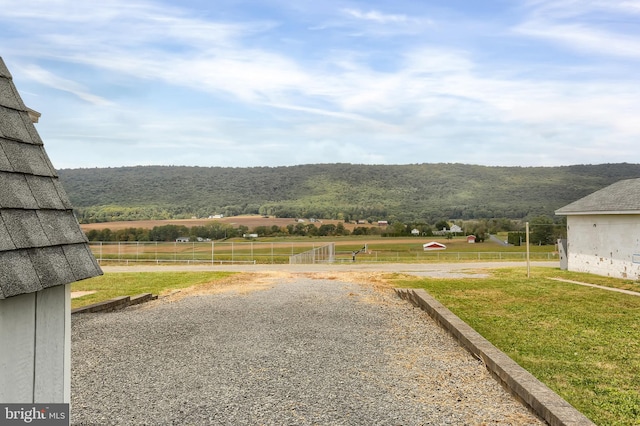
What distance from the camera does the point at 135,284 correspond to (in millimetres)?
18453

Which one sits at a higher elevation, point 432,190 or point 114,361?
point 432,190

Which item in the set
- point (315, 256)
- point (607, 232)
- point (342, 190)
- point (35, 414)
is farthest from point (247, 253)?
point (342, 190)

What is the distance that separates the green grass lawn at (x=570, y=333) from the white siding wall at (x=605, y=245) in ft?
3.87

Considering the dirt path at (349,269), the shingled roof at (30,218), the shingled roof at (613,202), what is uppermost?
the shingled roof at (613,202)

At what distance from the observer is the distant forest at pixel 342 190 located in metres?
92.1

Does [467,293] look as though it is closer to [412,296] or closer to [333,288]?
[412,296]

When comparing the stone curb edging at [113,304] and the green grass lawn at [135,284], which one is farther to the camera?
the green grass lawn at [135,284]

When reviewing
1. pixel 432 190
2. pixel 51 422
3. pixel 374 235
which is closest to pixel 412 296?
pixel 51 422

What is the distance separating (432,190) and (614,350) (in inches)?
4376

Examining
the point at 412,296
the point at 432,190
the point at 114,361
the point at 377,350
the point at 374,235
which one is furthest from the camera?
the point at 432,190

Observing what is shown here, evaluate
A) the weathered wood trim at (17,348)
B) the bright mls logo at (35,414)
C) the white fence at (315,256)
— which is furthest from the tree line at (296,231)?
the weathered wood trim at (17,348)

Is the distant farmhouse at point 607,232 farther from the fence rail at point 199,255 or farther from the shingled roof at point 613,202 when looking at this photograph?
the fence rail at point 199,255

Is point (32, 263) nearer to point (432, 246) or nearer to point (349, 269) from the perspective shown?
point (349, 269)

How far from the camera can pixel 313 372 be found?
6504 mm
